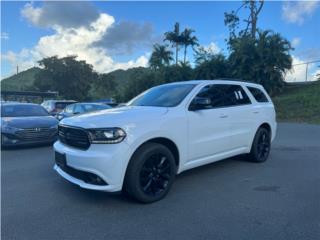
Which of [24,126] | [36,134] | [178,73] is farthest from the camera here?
[178,73]

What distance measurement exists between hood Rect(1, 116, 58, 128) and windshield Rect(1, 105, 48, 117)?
1.63ft

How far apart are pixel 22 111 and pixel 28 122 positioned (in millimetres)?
1140

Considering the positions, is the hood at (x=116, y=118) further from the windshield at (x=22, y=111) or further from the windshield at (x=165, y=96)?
the windshield at (x=22, y=111)

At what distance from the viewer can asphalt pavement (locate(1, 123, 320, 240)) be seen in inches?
134

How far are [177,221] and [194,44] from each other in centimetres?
4952

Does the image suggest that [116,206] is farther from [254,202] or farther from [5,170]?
[5,170]

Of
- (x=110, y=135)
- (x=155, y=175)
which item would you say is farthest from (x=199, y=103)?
(x=110, y=135)

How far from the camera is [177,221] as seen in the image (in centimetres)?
367

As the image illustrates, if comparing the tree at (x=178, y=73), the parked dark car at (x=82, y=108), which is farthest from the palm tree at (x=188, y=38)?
the parked dark car at (x=82, y=108)

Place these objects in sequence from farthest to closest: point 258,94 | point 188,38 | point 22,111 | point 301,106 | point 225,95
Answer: point 188,38 < point 301,106 < point 22,111 < point 258,94 < point 225,95

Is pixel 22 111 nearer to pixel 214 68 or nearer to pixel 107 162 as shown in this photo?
pixel 107 162

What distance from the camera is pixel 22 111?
9797 millimetres

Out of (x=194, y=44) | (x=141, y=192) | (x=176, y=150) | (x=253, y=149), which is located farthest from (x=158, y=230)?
(x=194, y=44)

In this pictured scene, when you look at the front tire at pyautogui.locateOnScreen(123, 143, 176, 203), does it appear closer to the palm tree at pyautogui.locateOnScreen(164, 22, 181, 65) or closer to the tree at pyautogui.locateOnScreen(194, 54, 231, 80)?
the tree at pyautogui.locateOnScreen(194, 54, 231, 80)
